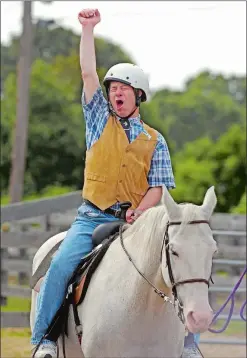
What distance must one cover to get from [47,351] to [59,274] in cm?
46

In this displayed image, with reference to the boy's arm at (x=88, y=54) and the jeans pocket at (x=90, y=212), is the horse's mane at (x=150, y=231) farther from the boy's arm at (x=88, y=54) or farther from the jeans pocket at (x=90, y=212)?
the boy's arm at (x=88, y=54)

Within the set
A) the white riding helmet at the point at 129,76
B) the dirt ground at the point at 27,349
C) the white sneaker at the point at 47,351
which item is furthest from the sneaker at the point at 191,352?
the dirt ground at the point at 27,349

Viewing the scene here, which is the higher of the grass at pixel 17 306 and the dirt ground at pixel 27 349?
the grass at pixel 17 306

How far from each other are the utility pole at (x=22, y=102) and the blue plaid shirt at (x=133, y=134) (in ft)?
42.6

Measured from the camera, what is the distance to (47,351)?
626 centimetres

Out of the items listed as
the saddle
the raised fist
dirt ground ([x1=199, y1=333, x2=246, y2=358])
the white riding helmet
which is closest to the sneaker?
the saddle

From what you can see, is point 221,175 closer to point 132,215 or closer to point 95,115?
point 95,115

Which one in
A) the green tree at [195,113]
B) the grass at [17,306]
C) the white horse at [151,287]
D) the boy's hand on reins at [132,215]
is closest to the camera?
the white horse at [151,287]

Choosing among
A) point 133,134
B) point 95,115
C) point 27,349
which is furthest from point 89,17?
point 27,349

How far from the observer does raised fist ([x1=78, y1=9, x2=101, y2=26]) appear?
6.58 meters

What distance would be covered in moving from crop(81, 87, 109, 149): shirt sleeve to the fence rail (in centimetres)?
672

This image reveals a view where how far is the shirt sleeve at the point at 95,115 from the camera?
21.2ft

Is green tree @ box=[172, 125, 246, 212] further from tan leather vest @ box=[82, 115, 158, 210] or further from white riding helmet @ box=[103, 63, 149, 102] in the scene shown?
tan leather vest @ box=[82, 115, 158, 210]

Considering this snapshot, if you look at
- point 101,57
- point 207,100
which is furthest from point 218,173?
point 207,100
